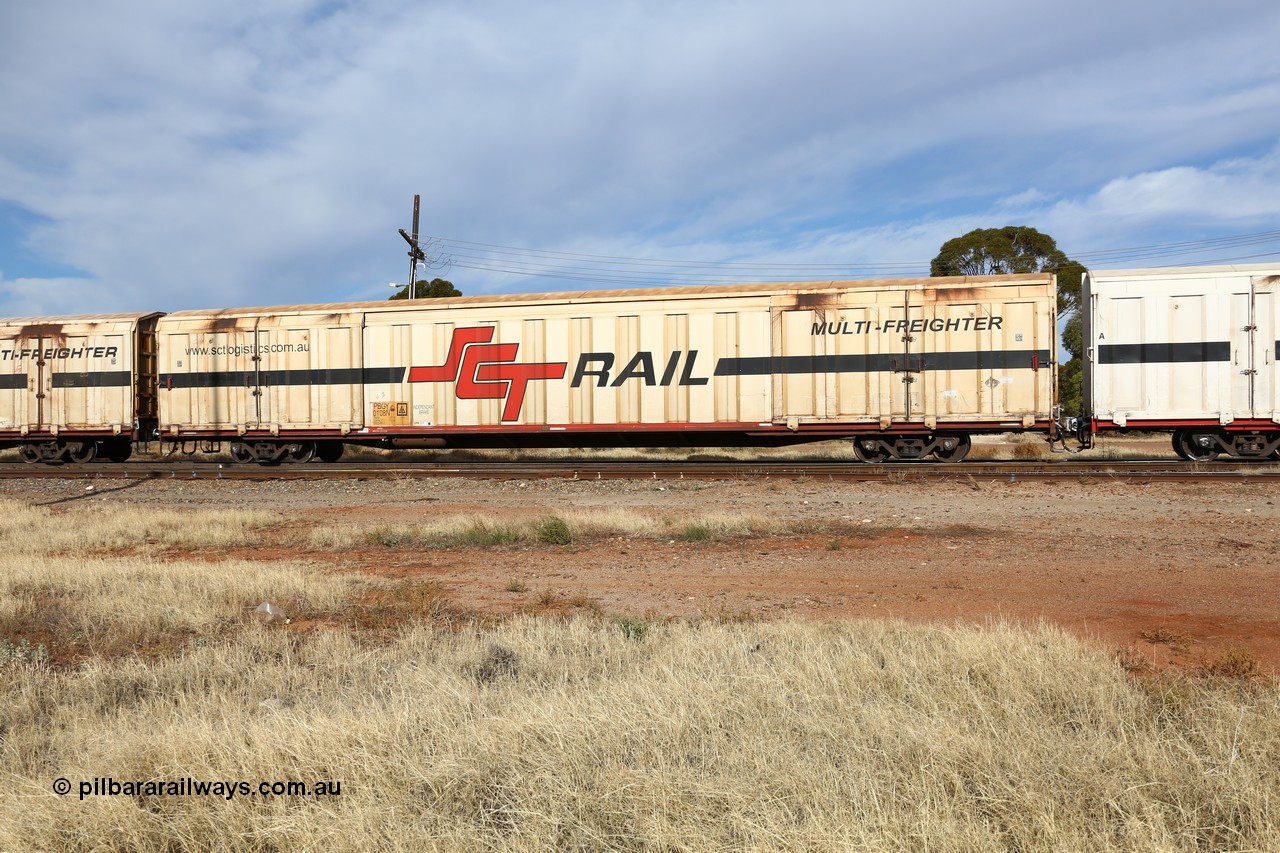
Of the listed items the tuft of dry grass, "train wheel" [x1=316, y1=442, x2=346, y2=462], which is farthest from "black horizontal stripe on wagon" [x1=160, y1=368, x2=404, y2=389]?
the tuft of dry grass

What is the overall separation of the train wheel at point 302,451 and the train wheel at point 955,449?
1521 centimetres

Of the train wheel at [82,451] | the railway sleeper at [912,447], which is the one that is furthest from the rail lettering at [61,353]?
the railway sleeper at [912,447]

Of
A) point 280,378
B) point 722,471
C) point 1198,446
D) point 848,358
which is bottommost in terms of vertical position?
point 722,471

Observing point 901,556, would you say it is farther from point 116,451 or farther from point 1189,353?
point 116,451

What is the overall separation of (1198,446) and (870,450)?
20.9 feet

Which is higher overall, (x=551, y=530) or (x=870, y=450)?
(x=870, y=450)

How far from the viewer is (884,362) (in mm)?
15836

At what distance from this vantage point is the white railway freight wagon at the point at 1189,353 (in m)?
14.4

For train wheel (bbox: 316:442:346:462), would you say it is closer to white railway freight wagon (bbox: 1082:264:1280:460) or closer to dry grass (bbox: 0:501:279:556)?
dry grass (bbox: 0:501:279:556)

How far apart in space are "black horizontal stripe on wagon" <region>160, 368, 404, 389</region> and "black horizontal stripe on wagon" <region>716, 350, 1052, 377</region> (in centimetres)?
808

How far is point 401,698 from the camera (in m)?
4.24

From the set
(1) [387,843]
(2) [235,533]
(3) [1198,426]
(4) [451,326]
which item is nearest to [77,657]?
(1) [387,843]

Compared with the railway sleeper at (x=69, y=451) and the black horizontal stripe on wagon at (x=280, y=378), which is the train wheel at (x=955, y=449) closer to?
the black horizontal stripe on wagon at (x=280, y=378)

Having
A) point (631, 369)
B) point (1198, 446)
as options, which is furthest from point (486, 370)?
point (1198, 446)
